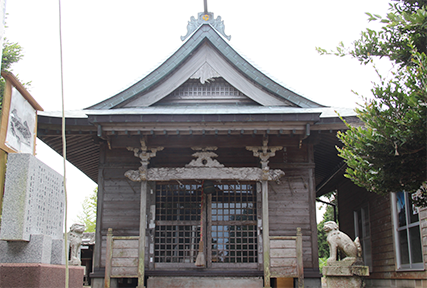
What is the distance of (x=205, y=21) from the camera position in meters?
11.8

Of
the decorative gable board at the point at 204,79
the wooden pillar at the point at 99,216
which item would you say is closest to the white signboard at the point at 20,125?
the wooden pillar at the point at 99,216

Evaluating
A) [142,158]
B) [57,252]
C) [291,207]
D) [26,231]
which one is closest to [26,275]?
[26,231]

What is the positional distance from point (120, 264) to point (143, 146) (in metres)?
2.61

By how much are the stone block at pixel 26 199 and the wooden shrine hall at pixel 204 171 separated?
3403 millimetres

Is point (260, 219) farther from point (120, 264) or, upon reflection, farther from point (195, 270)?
point (120, 264)

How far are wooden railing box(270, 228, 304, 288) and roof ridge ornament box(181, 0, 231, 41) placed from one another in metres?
5.99

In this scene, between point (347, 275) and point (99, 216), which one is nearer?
point (347, 275)

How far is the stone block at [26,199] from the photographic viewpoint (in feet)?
16.7

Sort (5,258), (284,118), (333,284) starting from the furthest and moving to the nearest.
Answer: (284,118), (333,284), (5,258)

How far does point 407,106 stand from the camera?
17.5 ft

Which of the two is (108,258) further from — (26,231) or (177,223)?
(26,231)

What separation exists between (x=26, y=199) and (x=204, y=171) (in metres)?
4.79

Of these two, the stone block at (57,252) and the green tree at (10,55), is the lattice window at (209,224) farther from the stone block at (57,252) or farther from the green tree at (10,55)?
the green tree at (10,55)

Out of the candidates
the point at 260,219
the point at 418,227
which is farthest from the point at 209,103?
the point at 418,227
